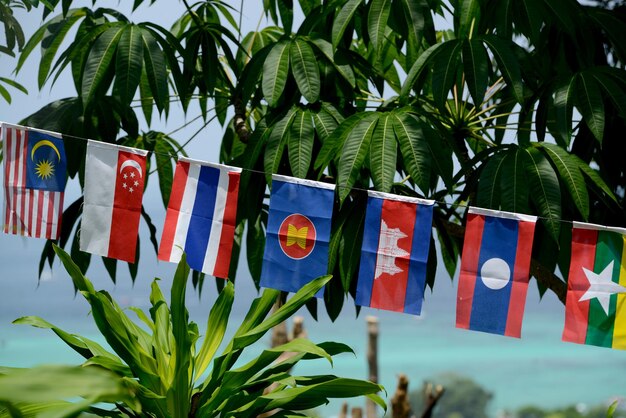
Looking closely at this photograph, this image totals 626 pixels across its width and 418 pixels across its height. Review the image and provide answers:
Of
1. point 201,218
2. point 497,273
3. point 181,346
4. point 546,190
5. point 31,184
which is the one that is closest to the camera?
point 181,346

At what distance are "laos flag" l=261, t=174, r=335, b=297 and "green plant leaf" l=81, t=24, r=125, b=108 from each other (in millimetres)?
789

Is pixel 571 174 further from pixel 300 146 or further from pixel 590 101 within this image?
pixel 300 146

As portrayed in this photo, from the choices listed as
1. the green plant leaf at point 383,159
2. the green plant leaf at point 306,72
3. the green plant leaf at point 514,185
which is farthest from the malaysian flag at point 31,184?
the green plant leaf at point 514,185

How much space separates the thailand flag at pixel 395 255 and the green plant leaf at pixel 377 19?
616 millimetres

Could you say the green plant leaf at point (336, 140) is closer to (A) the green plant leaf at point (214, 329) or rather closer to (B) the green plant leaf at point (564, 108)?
(A) the green plant leaf at point (214, 329)

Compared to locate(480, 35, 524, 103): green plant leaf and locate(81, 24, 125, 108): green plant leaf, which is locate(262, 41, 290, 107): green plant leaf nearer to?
locate(81, 24, 125, 108): green plant leaf

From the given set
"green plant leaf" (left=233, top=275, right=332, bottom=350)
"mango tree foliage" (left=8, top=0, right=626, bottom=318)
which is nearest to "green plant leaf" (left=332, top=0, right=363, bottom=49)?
"mango tree foliage" (left=8, top=0, right=626, bottom=318)

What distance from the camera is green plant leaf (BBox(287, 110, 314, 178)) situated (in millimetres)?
3680

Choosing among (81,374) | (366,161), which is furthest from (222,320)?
(81,374)

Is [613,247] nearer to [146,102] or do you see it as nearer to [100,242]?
[100,242]

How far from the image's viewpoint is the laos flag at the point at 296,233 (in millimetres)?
3719

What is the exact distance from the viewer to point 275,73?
→ 381 cm

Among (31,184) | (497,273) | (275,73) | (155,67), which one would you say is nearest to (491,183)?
(497,273)

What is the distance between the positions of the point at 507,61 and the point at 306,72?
0.81 m
